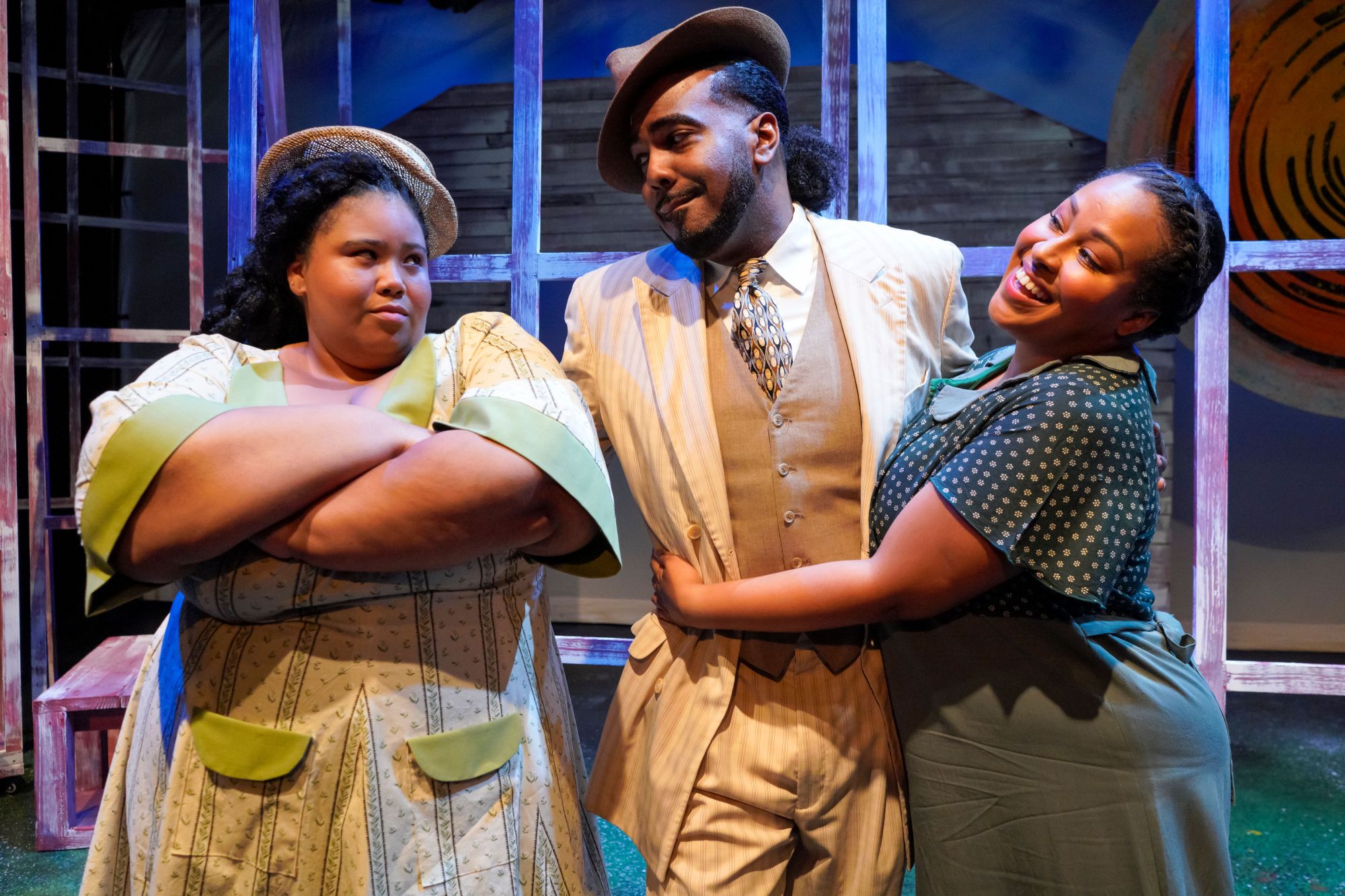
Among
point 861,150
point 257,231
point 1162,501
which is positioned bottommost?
point 1162,501

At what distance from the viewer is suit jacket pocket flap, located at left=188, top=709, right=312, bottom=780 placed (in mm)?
1312

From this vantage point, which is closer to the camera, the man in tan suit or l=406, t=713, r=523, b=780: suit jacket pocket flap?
l=406, t=713, r=523, b=780: suit jacket pocket flap

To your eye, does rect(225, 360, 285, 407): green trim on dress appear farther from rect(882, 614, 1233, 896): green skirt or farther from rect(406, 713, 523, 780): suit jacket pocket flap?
rect(882, 614, 1233, 896): green skirt

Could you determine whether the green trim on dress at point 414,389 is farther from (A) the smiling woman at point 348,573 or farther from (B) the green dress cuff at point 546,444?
(B) the green dress cuff at point 546,444

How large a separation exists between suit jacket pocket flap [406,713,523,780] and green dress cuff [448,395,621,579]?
27 cm

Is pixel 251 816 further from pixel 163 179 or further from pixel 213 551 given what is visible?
pixel 163 179

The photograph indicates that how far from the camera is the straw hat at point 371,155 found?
1.60 m

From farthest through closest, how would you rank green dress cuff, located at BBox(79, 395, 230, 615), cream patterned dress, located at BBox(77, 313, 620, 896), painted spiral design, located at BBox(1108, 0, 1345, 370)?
painted spiral design, located at BBox(1108, 0, 1345, 370) → cream patterned dress, located at BBox(77, 313, 620, 896) → green dress cuff, located at BBox(79, 395, 230, 615)

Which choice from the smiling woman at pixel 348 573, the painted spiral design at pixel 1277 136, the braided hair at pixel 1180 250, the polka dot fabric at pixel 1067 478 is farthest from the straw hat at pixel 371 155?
the painted spiral design at pixel 1277 136

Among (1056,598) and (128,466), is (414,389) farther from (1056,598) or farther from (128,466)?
(1056,598)

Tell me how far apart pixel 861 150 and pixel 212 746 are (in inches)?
77.9

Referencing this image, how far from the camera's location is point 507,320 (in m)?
1.52

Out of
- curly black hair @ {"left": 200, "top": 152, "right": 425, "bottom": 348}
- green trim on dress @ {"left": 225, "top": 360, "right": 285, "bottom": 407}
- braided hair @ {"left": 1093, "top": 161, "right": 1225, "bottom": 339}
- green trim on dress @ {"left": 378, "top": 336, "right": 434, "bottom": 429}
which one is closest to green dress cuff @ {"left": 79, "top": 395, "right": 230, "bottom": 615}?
green trim on dress @ {"left": 225, "top": 360, "right": 285, "bottom": 407}

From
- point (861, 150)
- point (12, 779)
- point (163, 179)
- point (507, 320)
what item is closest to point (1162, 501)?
point (861, 150)
